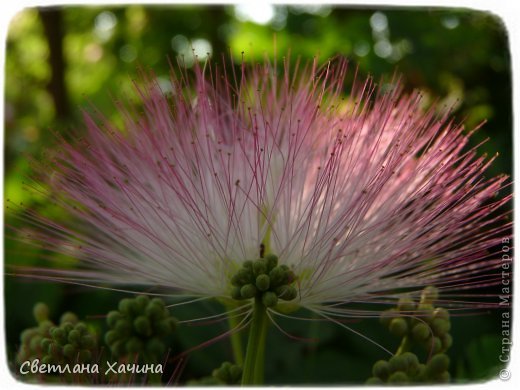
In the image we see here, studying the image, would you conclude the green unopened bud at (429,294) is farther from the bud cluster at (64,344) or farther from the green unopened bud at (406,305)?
the bud cluster at (64,344)

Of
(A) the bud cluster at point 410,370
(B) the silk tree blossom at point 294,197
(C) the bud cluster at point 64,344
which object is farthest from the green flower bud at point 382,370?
(C) the bud cluster at point 64,344

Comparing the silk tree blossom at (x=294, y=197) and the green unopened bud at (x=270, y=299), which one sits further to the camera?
the silk tree blossom at (x=294, y=197)

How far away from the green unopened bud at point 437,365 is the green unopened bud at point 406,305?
3.5 inches

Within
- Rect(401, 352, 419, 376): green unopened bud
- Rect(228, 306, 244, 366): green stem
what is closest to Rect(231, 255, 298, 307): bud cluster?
Rect(228, 306, 244, 366): green stem

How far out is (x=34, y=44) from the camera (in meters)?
1.65

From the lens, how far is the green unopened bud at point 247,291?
951 mm

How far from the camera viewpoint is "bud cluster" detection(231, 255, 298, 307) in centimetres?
95

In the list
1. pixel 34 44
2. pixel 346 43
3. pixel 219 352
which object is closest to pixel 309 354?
pixel 219 352

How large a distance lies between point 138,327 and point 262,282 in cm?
25

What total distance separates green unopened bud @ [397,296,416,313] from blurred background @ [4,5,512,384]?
16 cm

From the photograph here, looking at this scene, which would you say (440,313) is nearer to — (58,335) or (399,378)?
(399,378)

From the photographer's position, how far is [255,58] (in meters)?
1.38

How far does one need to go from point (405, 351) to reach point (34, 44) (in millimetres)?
1261

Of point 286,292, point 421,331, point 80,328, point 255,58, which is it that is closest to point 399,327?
point 421,331
